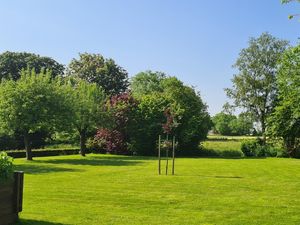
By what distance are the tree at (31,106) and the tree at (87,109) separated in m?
3.56

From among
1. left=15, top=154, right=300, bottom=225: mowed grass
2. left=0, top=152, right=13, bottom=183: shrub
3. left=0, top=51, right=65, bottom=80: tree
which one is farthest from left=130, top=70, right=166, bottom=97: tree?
left=0, top=152, right=13, bottom=183: shrub

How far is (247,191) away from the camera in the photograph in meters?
17.1

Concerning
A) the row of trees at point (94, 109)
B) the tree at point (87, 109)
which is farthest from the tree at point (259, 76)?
the tree at point (87, 109)

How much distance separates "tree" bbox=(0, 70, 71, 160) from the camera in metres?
34.0

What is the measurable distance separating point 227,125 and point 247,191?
111m

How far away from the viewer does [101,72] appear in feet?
256

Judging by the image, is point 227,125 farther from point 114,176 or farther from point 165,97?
point 114,176

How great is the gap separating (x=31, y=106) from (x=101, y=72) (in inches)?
1744

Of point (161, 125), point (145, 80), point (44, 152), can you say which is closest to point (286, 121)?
point (161, 125)

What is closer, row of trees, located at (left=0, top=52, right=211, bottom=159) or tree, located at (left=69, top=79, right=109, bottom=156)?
row of trees, located at (left=0, top=52, right=211, bottom=159)

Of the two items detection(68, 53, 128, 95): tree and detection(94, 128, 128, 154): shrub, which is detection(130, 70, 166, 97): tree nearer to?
detection(68, 53, 128, 95): tree

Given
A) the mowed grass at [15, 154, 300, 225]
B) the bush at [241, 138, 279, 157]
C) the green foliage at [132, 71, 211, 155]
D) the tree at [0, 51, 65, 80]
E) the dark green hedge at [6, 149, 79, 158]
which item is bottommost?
the mowed grass at [15, 154, 300, 225]

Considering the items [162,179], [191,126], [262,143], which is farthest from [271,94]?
[162,179]

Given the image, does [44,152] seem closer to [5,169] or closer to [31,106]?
[31,106]
